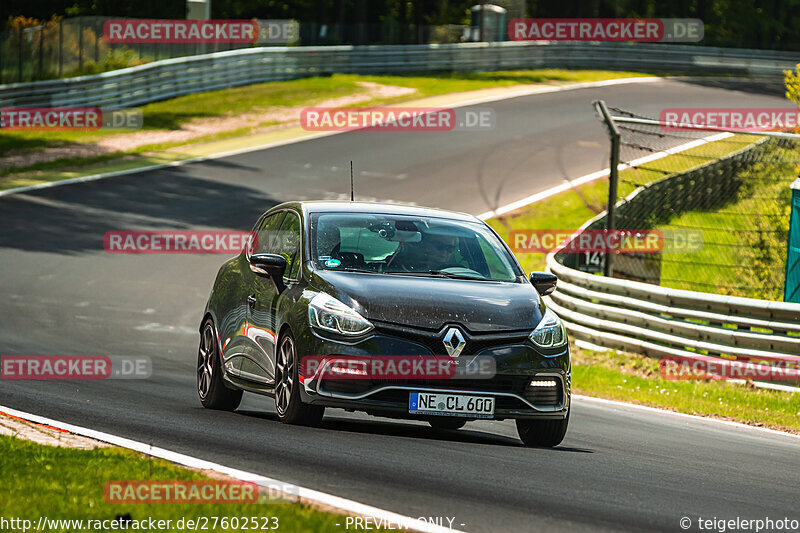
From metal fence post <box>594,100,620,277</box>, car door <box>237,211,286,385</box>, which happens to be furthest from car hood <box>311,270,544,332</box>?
metal fence post <box>594,100,620,277</box>

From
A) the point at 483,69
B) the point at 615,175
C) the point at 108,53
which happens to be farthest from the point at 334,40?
the point at 615,175

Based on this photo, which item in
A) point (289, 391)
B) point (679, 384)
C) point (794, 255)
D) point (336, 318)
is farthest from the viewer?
point (794, 255)

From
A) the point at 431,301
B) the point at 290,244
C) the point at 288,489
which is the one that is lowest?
the point at 288,489

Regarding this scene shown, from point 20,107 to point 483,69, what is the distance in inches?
745

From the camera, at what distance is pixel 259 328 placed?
30.6ft

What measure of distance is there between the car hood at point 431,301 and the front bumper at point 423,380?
0.09m

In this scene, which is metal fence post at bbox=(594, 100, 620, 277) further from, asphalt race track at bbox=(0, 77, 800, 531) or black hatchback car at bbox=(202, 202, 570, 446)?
black hatchback car at bbox=(202, 202, 570, 446)

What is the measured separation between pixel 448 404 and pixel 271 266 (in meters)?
1.79

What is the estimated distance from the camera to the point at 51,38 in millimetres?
35594

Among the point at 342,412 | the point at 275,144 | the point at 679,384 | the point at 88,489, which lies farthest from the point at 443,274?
the point at 275,144

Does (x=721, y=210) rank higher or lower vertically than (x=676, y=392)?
higher

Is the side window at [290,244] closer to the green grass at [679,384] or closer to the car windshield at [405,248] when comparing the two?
the car windshield at [405,248]

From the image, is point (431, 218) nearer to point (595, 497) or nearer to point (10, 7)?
point (595, 497)

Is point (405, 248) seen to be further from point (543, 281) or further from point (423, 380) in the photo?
point (423, 380)
